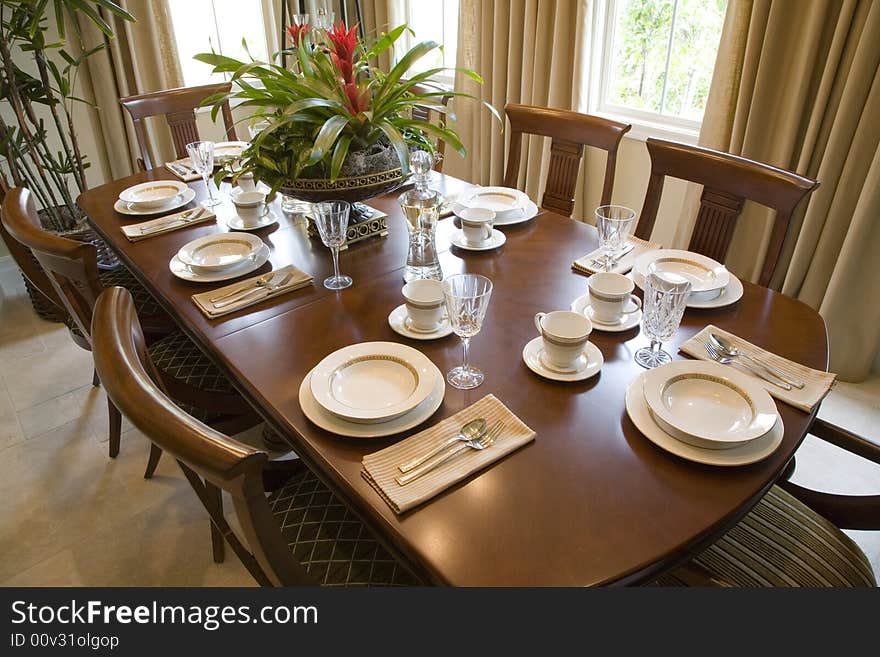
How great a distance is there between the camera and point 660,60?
262 centimetres

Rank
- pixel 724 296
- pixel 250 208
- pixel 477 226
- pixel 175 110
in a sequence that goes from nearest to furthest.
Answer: pixel 724 296 < pixel 477 226 < pixel 250 208 < pixel 175 110

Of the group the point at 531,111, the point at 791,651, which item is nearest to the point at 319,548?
the point at 791,651

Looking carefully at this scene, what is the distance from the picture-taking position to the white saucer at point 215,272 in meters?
1.48

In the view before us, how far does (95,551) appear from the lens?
67.0 inches

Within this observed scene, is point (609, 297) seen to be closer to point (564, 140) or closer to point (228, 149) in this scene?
point (564, 140)

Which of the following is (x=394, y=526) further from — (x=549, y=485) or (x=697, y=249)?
(x=697, y=249)

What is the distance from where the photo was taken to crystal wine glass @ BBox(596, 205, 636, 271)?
1.41 metres

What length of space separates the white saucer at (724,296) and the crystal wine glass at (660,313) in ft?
0.64

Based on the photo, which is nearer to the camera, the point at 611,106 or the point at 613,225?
the point at 613,225

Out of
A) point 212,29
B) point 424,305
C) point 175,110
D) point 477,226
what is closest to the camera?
point 424,305

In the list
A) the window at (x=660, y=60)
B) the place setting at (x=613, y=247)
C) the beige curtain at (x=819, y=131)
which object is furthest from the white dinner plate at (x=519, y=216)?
the window at (x=660, y=60)

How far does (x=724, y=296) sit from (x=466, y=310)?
2.11 feet

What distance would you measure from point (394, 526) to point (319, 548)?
35 cm

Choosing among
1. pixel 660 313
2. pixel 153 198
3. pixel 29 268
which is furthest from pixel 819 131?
pixel 29 268
